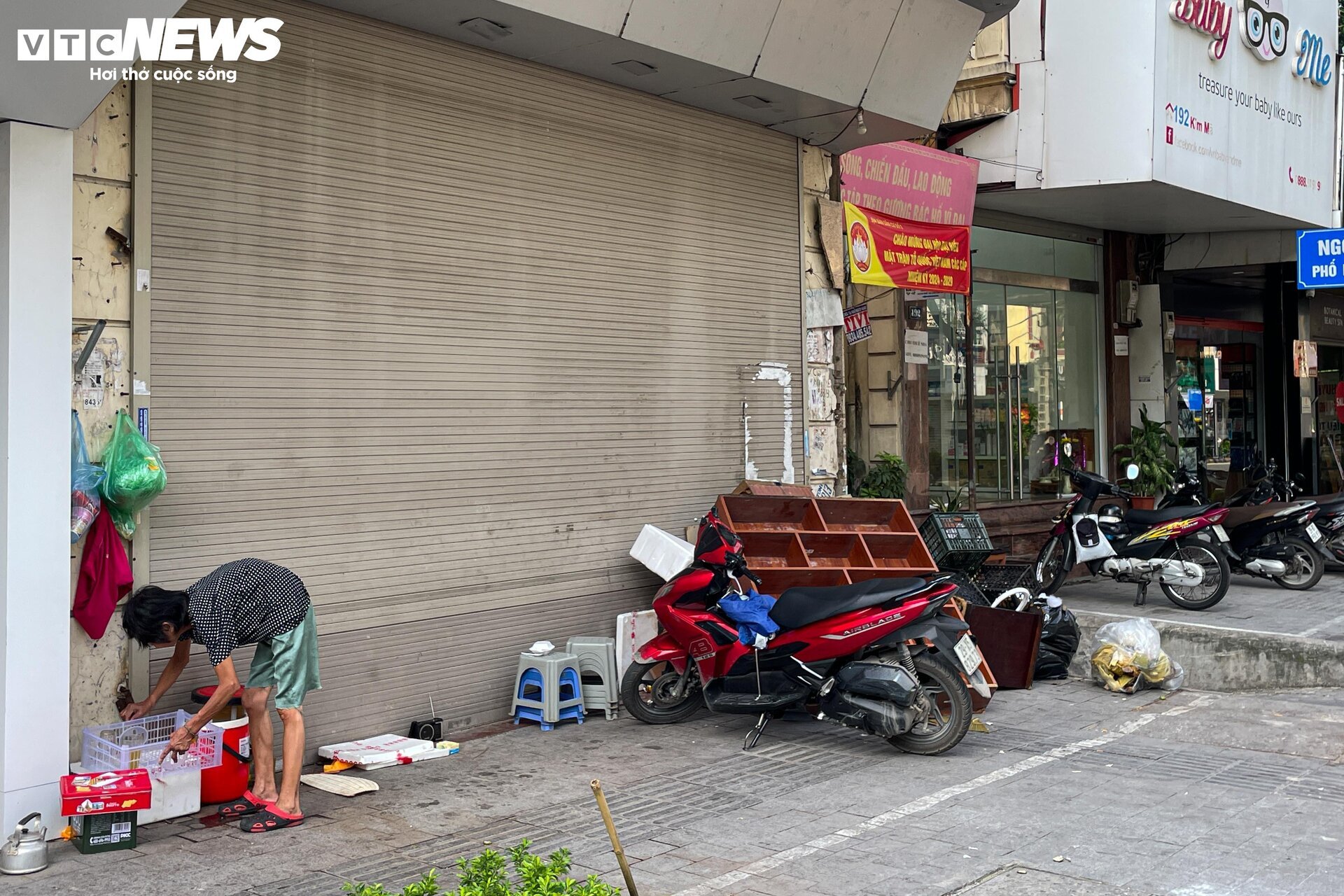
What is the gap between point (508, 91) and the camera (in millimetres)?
7891

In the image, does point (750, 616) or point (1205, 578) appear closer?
point (750, 616)

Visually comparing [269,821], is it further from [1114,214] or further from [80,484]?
[1114,214]

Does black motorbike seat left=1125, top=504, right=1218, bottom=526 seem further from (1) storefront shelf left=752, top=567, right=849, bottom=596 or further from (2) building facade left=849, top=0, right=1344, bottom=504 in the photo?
(1) storefront shelf left=752, top=567, right=849, bottom=596

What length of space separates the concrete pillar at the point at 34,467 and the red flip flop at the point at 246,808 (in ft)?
Result: 2.41

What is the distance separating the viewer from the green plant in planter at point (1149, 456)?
49.5ft

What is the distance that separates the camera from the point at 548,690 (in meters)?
7.65

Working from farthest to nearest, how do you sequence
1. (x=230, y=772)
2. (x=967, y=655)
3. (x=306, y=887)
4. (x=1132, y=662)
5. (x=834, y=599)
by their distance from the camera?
(x=1132, y=662) → (x=834, y=599) → (x=967, y=655) → (x=230, y=772) → (x=306, y=887)

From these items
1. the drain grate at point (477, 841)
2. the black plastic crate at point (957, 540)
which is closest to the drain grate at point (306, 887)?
the drain grate at point (477, 841)

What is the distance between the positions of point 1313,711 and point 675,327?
513 cm

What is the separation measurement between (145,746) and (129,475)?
1.28m

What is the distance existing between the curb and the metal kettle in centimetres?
720

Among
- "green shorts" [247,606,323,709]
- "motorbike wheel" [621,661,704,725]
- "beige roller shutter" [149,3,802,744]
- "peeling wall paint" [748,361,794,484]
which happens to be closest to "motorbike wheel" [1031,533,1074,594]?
"peeling wall paint" [748,361,794,484]

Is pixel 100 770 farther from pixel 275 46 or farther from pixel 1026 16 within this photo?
pixel 1026 16

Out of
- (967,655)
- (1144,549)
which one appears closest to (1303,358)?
(1144,549)
